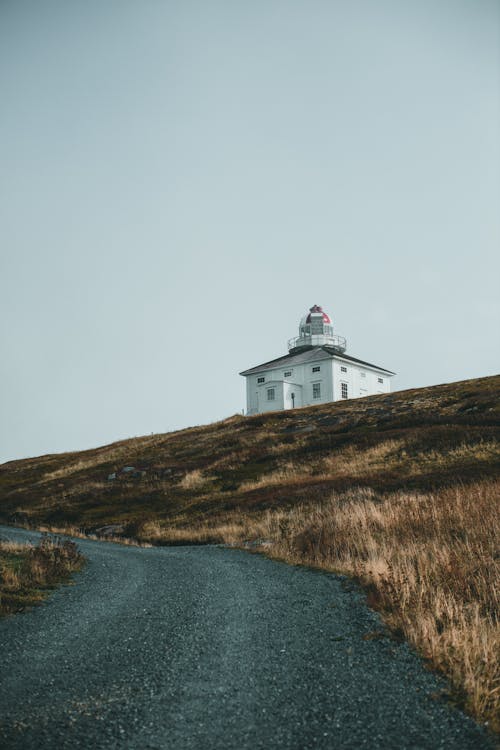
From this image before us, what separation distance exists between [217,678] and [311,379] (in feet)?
204

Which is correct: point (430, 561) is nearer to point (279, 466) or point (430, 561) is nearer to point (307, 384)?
point (279, 466)

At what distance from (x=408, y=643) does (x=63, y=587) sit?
734 centimetres

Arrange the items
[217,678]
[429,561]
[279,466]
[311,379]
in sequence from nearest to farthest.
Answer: [217,678] → [429,561] → [279,466] → [311,379]

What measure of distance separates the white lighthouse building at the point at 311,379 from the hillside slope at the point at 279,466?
13.9m

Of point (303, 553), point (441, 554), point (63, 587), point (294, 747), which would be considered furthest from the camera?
point (303, 553)

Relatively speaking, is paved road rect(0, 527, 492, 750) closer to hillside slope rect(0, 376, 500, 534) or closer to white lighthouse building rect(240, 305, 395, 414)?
hillside slope rect(0, 376, 500, 534)

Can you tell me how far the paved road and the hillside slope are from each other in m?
Result: 12.5

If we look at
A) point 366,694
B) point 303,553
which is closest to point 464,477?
point 303,553

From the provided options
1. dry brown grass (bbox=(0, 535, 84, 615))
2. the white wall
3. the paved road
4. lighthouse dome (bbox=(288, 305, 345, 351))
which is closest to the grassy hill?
the paved road

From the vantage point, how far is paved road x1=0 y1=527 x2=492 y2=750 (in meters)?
3.95

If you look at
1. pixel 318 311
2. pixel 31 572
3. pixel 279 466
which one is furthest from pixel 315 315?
pixel 31 572

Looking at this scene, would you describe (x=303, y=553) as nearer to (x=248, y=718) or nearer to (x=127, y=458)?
(x=248, y=718)

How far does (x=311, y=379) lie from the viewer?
218 ft

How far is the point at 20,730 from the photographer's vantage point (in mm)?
4016
